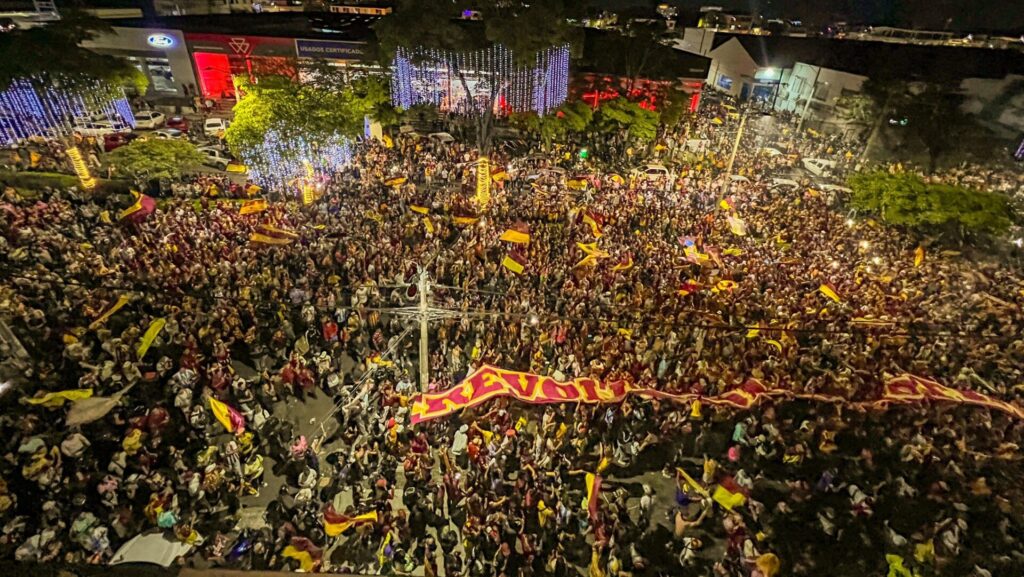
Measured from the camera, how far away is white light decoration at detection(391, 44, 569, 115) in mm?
24031

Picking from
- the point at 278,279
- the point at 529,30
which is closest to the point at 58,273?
the point at 278,279

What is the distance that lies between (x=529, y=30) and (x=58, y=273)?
19.4 metres

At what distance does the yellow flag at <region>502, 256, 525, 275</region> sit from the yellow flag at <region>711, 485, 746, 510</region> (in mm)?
8573

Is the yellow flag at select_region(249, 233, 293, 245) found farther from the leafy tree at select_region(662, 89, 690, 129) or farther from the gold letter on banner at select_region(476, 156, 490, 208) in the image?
the leafy tree at select_region(662, 89, 690, 129)

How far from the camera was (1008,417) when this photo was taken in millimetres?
13023

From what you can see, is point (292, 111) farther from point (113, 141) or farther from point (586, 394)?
point (586, 394)

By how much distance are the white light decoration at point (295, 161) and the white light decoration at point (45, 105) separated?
28.6 ft

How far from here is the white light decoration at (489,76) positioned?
78.8ft

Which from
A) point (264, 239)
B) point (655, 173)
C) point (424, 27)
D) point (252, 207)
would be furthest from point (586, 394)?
point (655, 173)

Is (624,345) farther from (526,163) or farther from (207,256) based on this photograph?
(526,163)

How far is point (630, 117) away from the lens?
99.8 ft

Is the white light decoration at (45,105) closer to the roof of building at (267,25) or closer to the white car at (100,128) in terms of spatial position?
the white car at (100,128)

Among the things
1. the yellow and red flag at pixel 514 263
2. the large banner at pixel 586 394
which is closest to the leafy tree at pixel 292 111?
the yellow and red flag at pixel 514 263

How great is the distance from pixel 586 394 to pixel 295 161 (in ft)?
60.0
